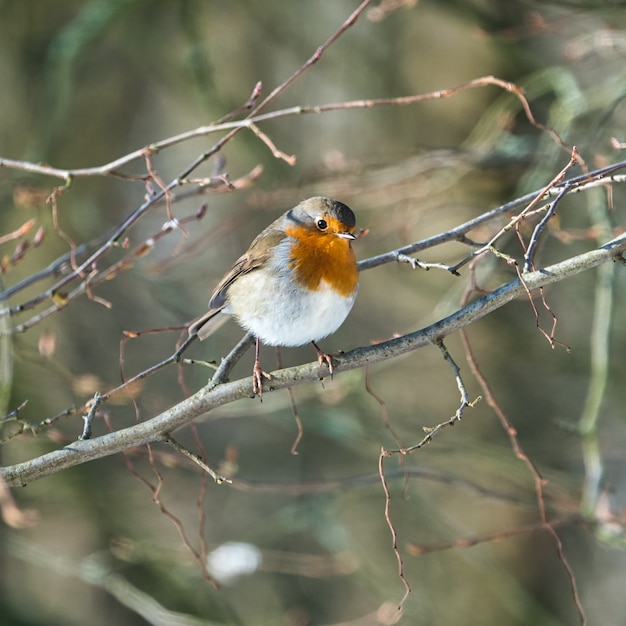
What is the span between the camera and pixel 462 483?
3170mm

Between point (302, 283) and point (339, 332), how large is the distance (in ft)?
10.3

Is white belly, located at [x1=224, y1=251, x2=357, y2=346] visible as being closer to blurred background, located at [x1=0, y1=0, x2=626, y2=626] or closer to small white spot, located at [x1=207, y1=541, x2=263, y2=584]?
blurred background, located at [x1=0, y1=0, x2=626, y2=626]

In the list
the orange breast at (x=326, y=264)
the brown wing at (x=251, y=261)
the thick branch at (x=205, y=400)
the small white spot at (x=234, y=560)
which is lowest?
the small white spot at (x=234, y=560)

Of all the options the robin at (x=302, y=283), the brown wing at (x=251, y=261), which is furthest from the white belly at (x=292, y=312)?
the brown wing at (x=251, y=261)

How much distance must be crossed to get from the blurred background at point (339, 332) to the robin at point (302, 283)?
1075 millimetres

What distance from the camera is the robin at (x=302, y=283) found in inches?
104

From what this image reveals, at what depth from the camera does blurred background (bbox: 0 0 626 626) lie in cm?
416

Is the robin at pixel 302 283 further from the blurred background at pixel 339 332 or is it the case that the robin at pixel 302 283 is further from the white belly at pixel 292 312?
the blurred background at pixel 339 332

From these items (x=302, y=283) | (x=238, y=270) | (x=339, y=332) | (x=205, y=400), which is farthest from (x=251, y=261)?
(x=339, y=332)

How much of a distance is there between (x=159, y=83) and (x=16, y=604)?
3.75 meters

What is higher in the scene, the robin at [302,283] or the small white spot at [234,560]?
the robin at [302,283]

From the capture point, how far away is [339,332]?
19.0 feet

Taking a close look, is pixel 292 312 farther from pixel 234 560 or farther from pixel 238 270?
Result: pixel 234 560

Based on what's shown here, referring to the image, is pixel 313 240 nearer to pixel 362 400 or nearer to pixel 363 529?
pixel 362 400
